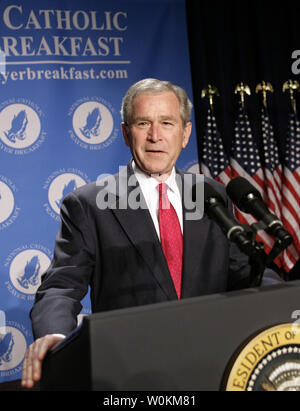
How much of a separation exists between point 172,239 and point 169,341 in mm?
870

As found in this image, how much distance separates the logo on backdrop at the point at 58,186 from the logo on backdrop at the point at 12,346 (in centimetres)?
83

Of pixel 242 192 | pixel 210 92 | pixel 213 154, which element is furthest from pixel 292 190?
pixel 242 192

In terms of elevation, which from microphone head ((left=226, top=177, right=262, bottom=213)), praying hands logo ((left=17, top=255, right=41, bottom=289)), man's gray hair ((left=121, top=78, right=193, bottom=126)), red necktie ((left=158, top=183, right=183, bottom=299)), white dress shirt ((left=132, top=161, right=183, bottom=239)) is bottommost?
praying hands logo ((left=17, top=255, right=41, bottom=289))

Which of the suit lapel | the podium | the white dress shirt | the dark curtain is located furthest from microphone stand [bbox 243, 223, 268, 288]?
the dark curtain

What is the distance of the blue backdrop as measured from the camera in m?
3.33

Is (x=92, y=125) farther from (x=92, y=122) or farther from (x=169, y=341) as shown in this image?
(x=169, y=341)

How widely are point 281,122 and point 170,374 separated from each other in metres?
3.46

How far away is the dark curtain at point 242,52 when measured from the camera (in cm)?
383

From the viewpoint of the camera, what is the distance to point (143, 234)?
5.53 feet

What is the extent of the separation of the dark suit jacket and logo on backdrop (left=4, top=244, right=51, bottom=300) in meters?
1.69

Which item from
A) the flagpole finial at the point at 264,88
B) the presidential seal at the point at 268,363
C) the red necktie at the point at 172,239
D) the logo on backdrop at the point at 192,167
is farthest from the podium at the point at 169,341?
the flagpole finial at the point at 264,88

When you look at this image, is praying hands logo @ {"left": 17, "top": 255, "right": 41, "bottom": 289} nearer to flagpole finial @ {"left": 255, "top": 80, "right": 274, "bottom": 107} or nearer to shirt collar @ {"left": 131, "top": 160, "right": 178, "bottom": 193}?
shirt collar @ {"left": 131, "top": 160, "right": 178, "bottom": 193}

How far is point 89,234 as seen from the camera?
5.57ft

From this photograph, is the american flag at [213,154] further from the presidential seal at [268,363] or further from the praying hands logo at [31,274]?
the presidential seal at [268,363]
